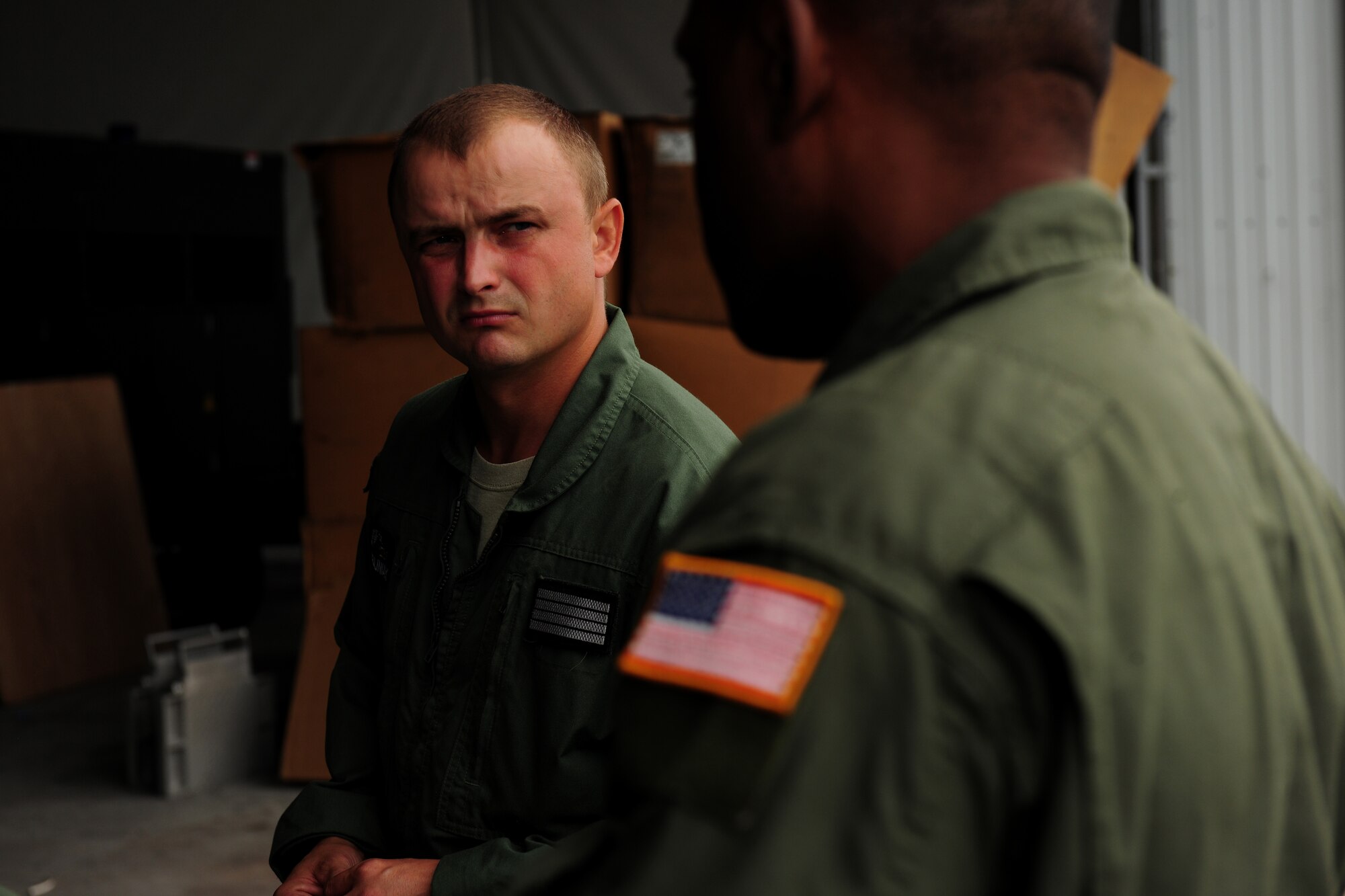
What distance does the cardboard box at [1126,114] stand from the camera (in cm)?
348

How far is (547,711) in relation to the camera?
1.29 metres

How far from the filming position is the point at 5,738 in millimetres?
4285

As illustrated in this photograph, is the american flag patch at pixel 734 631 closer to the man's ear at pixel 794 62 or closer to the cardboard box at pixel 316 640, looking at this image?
the man's ear at pixel 794 62

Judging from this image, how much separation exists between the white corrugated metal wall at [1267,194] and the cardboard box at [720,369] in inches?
62.7

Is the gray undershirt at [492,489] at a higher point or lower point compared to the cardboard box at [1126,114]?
lower

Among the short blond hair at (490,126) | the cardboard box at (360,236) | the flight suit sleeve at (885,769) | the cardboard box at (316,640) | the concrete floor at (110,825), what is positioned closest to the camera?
the flight suit sleeve at (885,769)

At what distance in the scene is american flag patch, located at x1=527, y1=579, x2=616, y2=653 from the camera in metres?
1.29

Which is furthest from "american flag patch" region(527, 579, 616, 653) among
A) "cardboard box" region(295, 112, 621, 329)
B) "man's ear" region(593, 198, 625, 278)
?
"cardboard box" region(295, 112, 621, 329)

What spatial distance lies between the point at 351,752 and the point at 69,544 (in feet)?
12.9

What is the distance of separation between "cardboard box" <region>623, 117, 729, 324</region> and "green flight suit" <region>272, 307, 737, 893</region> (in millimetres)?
1832

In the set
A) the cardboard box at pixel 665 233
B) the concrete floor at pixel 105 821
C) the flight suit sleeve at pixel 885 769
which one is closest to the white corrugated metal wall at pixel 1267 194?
the cardboard box at pixel 665 233

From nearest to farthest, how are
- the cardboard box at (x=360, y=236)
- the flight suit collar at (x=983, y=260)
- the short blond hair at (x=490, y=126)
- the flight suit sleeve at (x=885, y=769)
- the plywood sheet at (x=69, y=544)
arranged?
the flight suit sleeve at (x=885, y=769) < the flight suit collar at (x=983, y=260) < the short blond hair at (x=490, y=126) < the cardboard box at (x=360, y=236) < the plywood sheet at (x=69, y=544)

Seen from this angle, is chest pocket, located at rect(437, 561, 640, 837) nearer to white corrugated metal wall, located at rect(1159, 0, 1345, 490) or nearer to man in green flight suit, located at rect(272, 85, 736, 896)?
man in green flight suit, located at rect(272, 85, 736, 896)

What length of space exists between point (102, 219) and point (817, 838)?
5.62 meters
